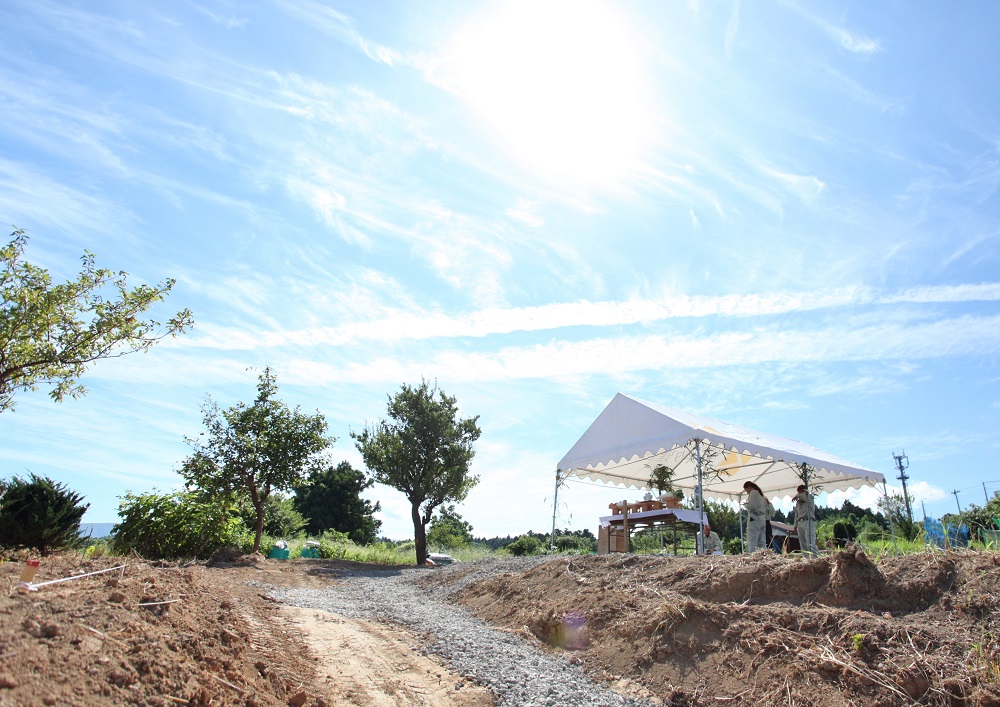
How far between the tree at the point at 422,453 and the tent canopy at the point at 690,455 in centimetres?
505

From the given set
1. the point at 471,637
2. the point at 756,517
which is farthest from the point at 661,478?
the point at 471,637

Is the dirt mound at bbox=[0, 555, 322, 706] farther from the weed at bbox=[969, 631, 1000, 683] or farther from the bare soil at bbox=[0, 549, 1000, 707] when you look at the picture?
the weed at bbox=[969, 631, 1000, 683]

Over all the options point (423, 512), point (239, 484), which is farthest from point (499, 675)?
point (423, 512)

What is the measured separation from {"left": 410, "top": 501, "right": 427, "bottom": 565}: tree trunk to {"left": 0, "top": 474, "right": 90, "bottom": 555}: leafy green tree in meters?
8.87

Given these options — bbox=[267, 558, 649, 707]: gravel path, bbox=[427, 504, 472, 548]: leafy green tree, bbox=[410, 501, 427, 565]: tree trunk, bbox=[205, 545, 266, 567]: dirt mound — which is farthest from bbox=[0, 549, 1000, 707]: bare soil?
bbox=[427, 504, 472, 548]: leafy green tree

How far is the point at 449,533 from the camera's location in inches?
1174

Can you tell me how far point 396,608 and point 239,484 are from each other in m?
7.43

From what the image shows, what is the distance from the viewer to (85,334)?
876 centimetres

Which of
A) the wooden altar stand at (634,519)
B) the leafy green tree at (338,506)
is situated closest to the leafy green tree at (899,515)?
the wooden altar stand at (634,519)

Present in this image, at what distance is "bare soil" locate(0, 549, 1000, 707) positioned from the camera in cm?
274

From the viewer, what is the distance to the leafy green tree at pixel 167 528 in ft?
30.5

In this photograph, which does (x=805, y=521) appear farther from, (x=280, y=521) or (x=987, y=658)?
(x=280, y=521)

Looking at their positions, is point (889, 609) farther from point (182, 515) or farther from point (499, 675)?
point (182, 515)

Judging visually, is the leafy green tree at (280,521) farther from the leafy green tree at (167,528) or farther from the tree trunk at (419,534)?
the leafy green tree at (167,528)
